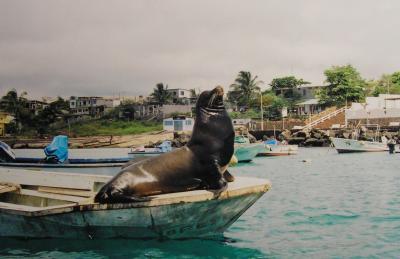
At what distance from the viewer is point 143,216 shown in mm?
7277

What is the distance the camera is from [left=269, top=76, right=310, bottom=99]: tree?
3438 inches

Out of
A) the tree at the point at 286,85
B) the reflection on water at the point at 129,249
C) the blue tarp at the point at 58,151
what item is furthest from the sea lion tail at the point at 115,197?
the tree at the point at 286,85

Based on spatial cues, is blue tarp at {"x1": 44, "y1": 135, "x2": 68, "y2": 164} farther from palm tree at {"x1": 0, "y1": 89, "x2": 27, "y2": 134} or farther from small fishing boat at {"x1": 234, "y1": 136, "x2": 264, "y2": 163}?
palm tree at {"x1": 0, "y1": 89, "x2": 27, "y2": 134}

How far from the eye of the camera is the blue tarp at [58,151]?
1592cm

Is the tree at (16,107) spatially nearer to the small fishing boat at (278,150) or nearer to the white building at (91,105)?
the white building at (91,105)

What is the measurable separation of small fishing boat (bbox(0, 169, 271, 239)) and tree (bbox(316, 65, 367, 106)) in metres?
62.5

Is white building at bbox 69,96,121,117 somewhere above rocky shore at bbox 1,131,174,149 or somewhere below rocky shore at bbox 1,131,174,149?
above

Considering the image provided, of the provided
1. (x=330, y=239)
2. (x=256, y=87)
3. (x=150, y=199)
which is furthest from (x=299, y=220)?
(x=256, y=87)

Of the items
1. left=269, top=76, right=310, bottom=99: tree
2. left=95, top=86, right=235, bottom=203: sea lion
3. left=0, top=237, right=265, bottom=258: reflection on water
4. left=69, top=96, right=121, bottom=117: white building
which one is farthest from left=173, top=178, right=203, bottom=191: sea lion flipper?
left=69, top=96, right=121, bottom=117: white building

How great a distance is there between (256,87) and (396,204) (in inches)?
2791

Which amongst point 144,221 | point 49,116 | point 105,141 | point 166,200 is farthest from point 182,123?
point 166,200

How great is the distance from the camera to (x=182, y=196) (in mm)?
7121

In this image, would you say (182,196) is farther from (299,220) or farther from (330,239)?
(299,220)

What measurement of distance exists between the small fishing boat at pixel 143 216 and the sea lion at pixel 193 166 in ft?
0.62
